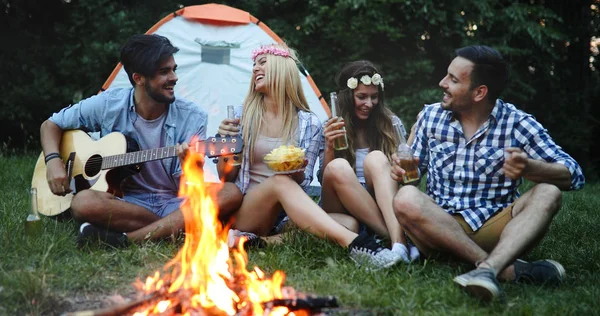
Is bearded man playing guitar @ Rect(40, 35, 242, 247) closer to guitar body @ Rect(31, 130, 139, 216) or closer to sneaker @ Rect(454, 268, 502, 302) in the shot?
guitar body @ Rect(31, 130, 139, 216)

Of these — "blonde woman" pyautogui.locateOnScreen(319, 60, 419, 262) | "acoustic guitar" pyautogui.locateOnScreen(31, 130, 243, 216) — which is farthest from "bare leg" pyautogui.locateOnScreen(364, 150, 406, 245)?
"acoustic guitar" pyautogui.locateOnScreen(31, 130, 243, 216)

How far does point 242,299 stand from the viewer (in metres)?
2.64

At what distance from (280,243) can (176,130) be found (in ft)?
3.22

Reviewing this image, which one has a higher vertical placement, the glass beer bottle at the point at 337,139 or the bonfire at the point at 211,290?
the glass beer bottle at the point at 337,139

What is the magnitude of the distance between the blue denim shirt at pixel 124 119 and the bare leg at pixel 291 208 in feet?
1.85

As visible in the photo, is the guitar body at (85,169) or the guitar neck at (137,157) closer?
the guitar neck at (137,157)

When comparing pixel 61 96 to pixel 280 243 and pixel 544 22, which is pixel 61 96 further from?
pixel 544 22

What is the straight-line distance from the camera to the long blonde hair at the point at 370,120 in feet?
14.4

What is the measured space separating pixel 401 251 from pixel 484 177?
594 mm

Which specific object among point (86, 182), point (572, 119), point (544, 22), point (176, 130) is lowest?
point (572, 119)

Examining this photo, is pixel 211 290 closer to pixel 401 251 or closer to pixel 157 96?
pixel 401 251

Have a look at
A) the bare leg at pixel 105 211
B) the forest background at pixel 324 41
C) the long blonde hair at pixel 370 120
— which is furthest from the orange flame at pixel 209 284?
the forest background at pixel 324 41

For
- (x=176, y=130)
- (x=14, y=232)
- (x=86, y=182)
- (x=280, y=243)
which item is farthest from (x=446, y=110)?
(x=14, y=232)

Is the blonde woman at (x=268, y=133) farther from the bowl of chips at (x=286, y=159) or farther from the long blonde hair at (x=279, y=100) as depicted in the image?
the bowl of chips at (x=286, y=159)
